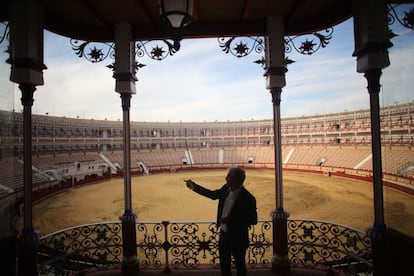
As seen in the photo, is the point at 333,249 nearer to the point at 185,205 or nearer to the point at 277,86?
the point at 277,86

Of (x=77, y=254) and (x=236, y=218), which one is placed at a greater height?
(x=236, y=218)

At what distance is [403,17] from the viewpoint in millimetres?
3061

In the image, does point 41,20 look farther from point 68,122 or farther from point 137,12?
point 68,122

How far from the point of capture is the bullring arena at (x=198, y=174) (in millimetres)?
4113

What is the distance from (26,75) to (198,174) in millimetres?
26859

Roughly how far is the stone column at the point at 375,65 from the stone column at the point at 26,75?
4.71 m

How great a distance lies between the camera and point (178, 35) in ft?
7.50

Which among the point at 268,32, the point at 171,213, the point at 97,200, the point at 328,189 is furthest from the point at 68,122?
the point at 268,32

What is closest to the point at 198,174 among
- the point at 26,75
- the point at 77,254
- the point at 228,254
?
the point at 77,254

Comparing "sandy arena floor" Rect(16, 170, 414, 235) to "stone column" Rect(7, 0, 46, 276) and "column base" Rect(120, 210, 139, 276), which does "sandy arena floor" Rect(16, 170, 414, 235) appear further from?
"stone column" Rect(7, 0, 46, 276)

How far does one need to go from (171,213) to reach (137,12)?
11.1 meters

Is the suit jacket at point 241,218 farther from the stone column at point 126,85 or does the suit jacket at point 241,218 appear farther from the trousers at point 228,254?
the stone column at point 126,85

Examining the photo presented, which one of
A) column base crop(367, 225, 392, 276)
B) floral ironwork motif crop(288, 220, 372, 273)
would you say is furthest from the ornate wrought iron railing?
column base crop(367, 225, 392, 276)

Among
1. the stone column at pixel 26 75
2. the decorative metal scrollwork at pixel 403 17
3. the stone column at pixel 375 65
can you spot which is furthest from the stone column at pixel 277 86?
the stone column at pixel 26 75
